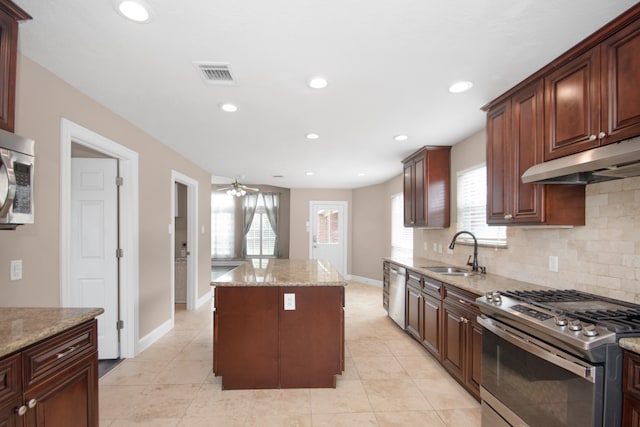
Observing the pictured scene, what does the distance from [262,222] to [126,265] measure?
5436 millimetres

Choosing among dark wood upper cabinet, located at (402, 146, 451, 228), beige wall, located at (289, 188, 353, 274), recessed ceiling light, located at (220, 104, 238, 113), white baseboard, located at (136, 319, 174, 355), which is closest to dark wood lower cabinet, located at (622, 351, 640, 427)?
dark wood upper cabinet, located at (402, 146, 451, 228)

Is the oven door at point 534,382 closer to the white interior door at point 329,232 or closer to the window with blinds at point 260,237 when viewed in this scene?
the white interior door at point 329,232

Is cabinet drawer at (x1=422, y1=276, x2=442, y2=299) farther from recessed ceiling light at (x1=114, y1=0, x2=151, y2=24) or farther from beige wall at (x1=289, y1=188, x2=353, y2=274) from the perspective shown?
beige wall at (x1=289, y1=188, x2=353, y2=274)

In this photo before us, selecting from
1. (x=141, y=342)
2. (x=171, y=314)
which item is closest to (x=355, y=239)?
(x=171, y=314)

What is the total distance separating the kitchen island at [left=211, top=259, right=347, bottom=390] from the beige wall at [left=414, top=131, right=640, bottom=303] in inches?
60.9

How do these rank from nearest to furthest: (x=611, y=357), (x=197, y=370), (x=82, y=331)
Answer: (x=611, y=357)
(x=82, y=331)
(x=197, y=370)

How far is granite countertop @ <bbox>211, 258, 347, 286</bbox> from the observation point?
101 inches

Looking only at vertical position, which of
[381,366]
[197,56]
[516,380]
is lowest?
[381,366]

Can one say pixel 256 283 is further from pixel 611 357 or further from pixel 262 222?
pixel 262 222

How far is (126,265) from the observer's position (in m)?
3.21

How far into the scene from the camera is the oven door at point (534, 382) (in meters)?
1.38

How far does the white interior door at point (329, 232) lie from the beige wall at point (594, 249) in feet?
16.7

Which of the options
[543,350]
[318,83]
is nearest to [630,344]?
[543,350]

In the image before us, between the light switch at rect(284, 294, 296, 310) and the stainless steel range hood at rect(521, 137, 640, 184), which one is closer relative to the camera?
the stainless steel range hood at rect(521, 137, 640, 184)
